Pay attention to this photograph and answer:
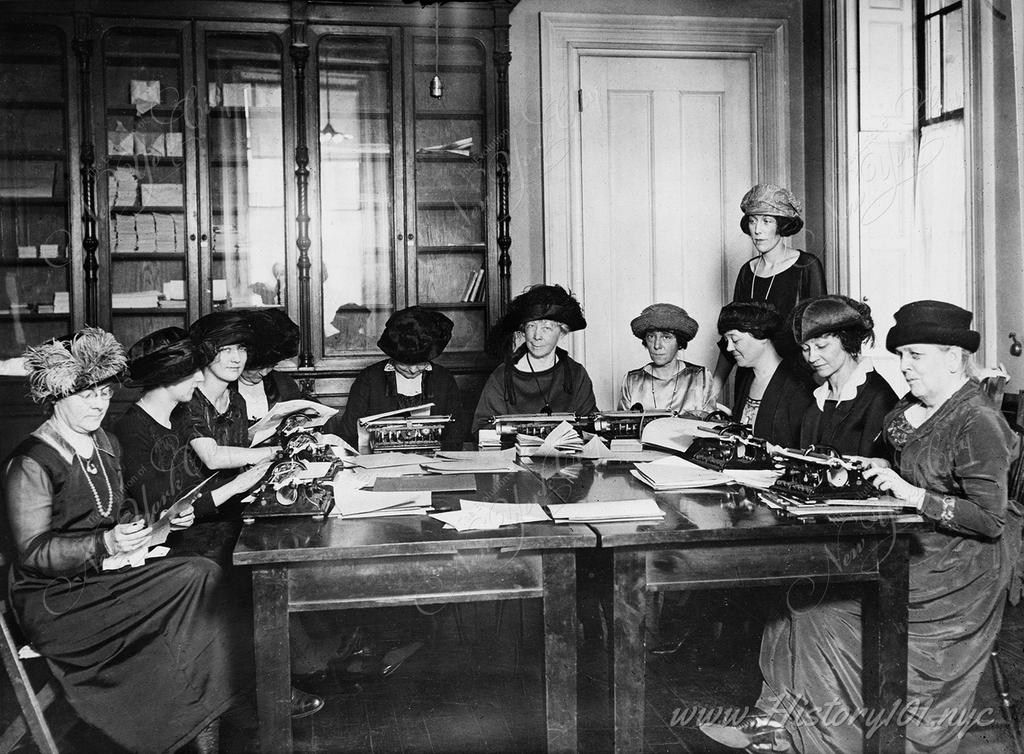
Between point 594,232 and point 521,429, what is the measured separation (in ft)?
7.71

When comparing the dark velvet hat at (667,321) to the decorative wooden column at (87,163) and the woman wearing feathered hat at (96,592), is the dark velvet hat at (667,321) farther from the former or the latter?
the decorative wooden column at (87,163)

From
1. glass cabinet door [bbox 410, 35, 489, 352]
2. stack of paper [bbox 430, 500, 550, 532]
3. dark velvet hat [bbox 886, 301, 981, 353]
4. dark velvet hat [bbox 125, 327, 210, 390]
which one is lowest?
stack of paper [bbox 430, 500, 550, 532]

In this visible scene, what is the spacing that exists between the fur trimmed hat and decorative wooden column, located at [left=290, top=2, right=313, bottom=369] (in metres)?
2.59

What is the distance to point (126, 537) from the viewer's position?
83.4 inches

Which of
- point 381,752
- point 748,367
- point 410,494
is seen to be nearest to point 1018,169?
point 748,367

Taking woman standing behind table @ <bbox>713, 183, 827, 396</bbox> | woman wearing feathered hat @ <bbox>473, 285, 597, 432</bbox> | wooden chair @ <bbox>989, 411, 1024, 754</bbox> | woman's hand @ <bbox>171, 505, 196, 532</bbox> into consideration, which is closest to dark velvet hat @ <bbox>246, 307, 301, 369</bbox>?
woman wearing feathered hat @ <bbox>473, 285, 597, 432</bbox>

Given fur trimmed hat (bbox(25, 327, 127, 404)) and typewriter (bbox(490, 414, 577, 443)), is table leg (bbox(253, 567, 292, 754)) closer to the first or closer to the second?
fur trimmed hat (bbox(25, 327, 127, 404))

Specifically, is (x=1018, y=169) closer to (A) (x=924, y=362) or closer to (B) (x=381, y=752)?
(A) (x=924, y=362)

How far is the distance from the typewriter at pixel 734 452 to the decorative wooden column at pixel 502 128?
2298 millimetres

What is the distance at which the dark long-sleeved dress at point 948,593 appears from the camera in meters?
2.18

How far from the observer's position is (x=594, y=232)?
526cm

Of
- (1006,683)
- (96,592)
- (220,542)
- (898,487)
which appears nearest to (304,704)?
(220,542)

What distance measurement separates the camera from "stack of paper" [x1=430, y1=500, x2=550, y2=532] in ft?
6.63

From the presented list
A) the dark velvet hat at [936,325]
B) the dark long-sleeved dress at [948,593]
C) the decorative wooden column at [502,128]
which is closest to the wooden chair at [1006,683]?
the dark long-sleeved dress at [948,593]
